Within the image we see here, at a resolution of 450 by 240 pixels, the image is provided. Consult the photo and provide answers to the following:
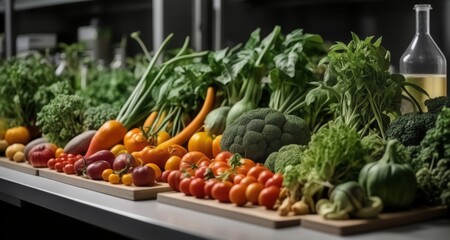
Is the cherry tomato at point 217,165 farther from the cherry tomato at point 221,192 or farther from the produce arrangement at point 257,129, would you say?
the cherry tomato at point 221,192

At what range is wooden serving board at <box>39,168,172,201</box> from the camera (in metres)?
1.93

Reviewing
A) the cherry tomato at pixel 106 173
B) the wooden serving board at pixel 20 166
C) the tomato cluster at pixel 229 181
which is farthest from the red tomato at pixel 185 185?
the wooden serving board at pixel 20 166

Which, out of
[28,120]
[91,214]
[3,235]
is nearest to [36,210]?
[3,235]

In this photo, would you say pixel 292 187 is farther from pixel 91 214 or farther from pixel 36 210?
pixel 36 210

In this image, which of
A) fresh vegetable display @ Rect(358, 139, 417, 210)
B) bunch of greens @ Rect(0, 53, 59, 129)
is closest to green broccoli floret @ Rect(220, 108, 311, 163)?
fresh vegetable display @ Rect(358, 139, 417, 210)

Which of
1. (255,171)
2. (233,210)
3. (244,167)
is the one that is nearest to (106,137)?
(244,167)

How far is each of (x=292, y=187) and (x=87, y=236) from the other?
1324 mm

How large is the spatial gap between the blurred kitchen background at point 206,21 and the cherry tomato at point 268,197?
2300 millimetres

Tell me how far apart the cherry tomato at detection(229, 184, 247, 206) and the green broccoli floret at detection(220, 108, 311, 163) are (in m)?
0.49

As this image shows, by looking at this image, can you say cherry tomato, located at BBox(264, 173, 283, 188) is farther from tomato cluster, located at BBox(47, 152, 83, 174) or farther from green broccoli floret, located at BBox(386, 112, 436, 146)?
tomato cluster, located at BBox(47, 152, 83, 174)

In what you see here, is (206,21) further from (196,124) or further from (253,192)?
(253,192)

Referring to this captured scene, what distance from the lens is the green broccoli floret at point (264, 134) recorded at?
2.18 meters

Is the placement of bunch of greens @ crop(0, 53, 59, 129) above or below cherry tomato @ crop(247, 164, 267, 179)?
above

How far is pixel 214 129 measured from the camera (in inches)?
96.1
